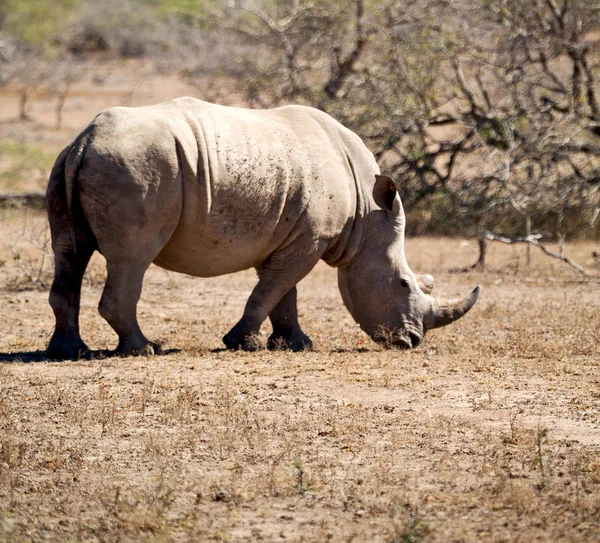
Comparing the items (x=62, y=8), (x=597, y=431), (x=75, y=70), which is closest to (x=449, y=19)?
(x=597, y=431)

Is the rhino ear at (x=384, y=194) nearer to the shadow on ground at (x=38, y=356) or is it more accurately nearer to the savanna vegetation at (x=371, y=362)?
the savanna vegetation at (x=371, y=362)

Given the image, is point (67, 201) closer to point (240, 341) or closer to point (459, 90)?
point (240, 341)

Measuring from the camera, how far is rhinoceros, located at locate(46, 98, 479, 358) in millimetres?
7586

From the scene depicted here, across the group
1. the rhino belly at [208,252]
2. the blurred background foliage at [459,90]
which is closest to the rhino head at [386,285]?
the rhino belly at [208,252]

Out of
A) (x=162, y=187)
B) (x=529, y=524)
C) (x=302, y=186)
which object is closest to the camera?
(x=529, y=524)

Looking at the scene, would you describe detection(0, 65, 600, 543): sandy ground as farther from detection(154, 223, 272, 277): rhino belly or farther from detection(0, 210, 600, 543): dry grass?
detection(154, 223, 272, 277): rhino belly

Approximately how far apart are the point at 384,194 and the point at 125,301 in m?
2.21

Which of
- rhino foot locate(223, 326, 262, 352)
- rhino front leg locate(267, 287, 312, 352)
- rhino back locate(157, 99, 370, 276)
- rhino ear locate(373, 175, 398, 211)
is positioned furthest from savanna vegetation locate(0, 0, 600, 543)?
rhino ear locate(373, 175, 398, 211)

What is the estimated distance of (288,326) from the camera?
888 centimetres

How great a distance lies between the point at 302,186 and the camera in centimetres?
827

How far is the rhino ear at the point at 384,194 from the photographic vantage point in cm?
866

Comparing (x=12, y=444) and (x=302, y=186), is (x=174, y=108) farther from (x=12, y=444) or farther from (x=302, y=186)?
(x=12, y=444)

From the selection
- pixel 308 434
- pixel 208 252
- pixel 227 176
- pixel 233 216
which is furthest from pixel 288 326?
pixel 308 434

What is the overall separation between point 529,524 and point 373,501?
687 mm
